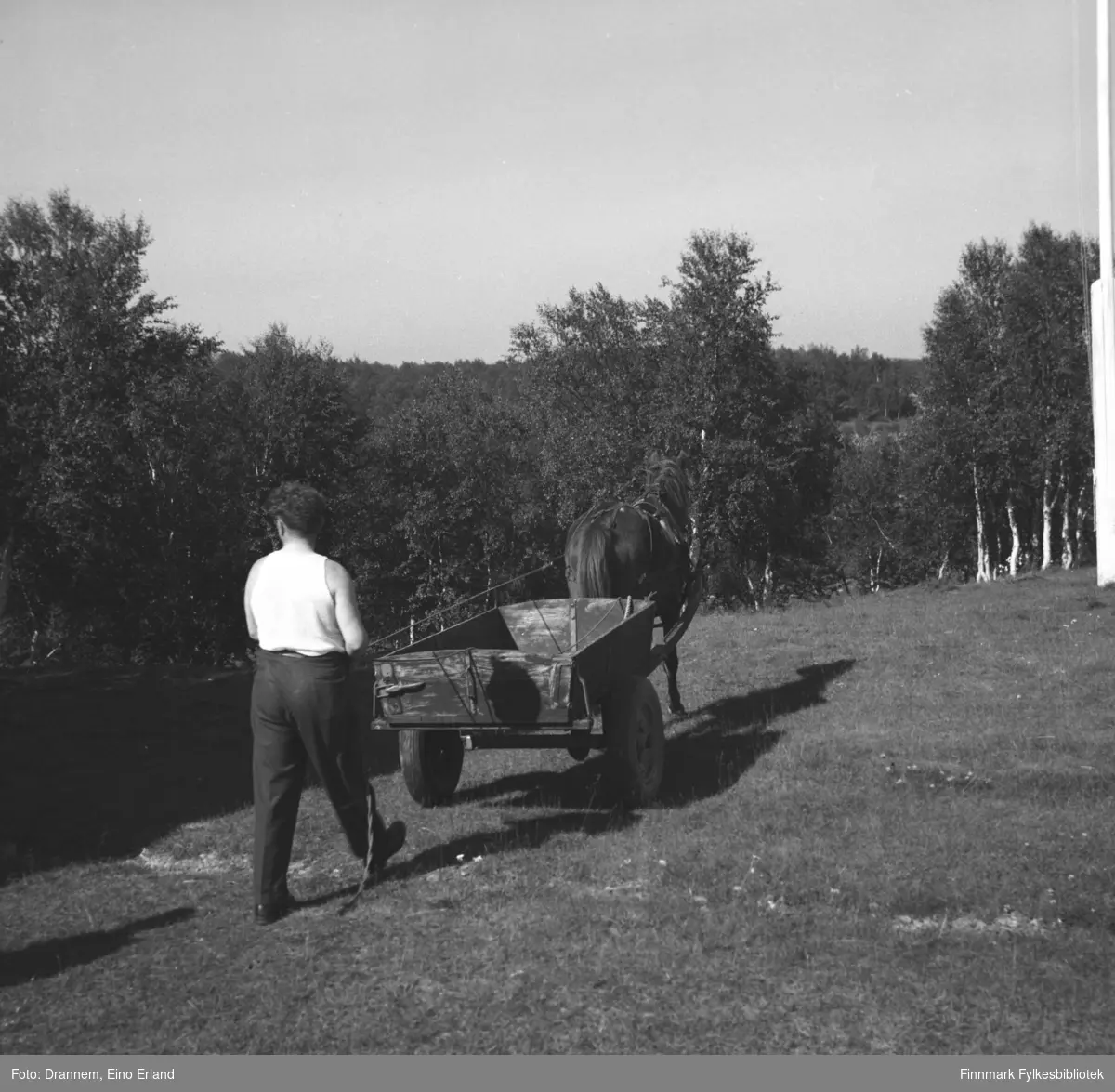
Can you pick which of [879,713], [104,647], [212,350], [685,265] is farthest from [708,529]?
[879,713]

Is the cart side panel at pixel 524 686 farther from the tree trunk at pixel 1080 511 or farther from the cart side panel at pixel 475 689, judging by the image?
the tree trunk at pixel 1080 511

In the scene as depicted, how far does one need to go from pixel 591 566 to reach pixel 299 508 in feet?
14.7

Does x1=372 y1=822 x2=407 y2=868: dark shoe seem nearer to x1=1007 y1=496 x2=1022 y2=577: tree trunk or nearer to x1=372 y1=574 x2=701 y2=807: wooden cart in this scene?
x1=372 y1=574 x2=701 y2=807: wooden cart

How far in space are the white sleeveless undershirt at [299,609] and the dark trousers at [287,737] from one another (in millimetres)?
68

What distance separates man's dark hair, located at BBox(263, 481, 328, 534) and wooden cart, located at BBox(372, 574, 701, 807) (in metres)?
1.64

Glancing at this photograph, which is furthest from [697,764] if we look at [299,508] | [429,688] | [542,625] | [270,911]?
[299,508]

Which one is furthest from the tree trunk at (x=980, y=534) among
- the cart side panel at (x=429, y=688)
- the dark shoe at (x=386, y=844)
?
the dark shoe at (x=386, y=844)

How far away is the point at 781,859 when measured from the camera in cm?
623

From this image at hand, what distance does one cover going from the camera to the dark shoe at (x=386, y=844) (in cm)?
603

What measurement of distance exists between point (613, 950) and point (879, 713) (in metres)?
5.77

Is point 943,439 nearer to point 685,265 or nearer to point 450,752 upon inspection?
point 685,265

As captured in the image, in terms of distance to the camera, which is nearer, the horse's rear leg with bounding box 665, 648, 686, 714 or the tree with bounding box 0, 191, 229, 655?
the horse's rear leg with bounding box 665, 648, 686, 714

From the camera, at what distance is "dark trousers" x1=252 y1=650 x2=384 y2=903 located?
5461 millimetres

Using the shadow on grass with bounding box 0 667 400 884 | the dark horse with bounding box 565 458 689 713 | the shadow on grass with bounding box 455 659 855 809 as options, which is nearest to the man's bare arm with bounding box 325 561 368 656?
the shadow on grass with bounding box 455 659 855 809
